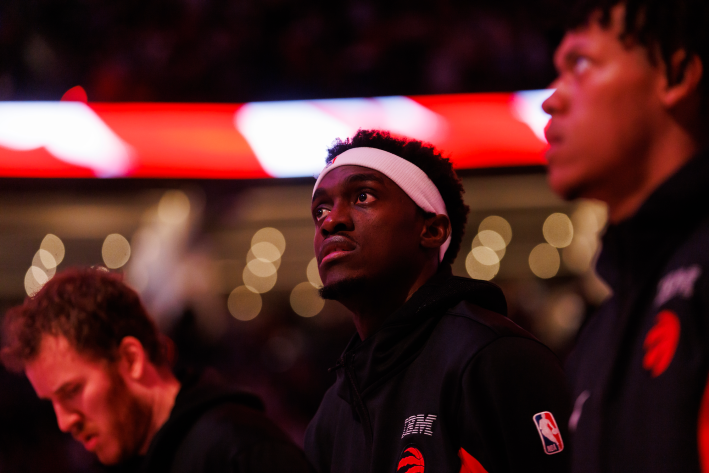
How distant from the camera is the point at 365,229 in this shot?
221 cm

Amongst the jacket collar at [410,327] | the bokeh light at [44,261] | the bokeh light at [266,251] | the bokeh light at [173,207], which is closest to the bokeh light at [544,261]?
the bokeh light at [266,251]

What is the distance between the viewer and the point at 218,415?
2104mm

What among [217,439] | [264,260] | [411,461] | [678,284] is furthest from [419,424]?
[264,260]

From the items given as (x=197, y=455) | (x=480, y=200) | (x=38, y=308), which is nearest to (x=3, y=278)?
(x=480, y=200)

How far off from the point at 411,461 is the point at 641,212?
972 mm

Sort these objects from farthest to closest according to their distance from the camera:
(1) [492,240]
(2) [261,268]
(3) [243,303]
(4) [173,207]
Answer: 1. (3) [243,303]
2. (2) [261,268]
3. (1) [492,240]
4. (4) [173,207]

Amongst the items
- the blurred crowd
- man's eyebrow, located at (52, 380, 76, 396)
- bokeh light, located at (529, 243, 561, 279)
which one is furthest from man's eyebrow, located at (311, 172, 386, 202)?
bokeh light, located at (529, 243, 561, 279)

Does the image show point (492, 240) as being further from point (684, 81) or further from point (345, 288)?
point (684, 81)

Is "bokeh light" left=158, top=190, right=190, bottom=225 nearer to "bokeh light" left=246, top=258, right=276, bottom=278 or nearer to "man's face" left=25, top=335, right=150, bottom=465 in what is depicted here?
"bokeh light" left=246, top=258, right=276, bottom=278

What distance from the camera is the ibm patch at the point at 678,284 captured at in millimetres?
966

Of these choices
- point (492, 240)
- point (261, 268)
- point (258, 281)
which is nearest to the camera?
point (492, 240)

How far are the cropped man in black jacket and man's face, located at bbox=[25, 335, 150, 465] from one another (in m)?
1.59

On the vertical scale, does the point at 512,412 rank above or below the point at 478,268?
below

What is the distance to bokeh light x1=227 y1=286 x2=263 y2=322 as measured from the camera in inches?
502
